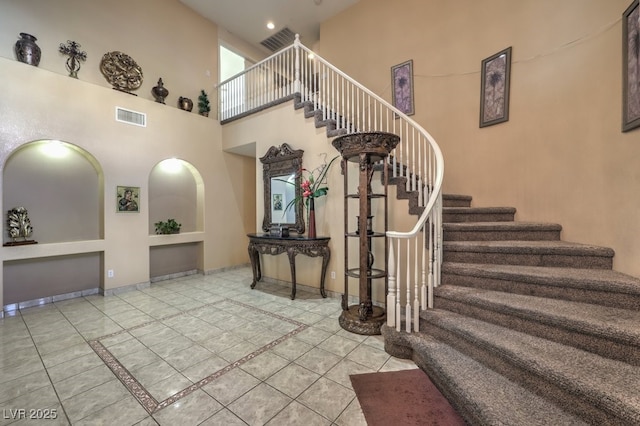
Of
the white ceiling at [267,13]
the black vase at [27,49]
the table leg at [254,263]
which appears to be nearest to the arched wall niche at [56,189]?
the black vase at [27,49]

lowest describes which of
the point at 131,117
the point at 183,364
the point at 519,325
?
the point at 183,364

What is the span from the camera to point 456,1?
3.90 meters

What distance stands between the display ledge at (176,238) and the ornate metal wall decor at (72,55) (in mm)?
2888

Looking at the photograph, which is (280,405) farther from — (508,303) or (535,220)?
(535,220)

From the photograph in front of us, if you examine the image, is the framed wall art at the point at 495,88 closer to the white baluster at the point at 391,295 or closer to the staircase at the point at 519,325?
the staircase at the point at 519,325

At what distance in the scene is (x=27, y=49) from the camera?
346 centimetres

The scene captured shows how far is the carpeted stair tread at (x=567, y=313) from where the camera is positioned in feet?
4.70

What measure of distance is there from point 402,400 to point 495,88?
3982 mm

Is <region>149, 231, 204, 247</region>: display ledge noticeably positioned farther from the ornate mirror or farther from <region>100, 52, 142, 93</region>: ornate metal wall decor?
<region>100, 52, 142, 93</region>: ornate metal wall decor

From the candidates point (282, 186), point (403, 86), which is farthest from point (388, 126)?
point (282, 186)

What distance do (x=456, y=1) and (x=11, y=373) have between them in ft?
22.6

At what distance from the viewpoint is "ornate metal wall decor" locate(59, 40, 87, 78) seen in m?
3.92

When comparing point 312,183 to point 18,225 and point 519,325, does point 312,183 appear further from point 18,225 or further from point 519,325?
point 18,225

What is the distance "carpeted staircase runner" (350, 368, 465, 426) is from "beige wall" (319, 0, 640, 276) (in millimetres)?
1921
